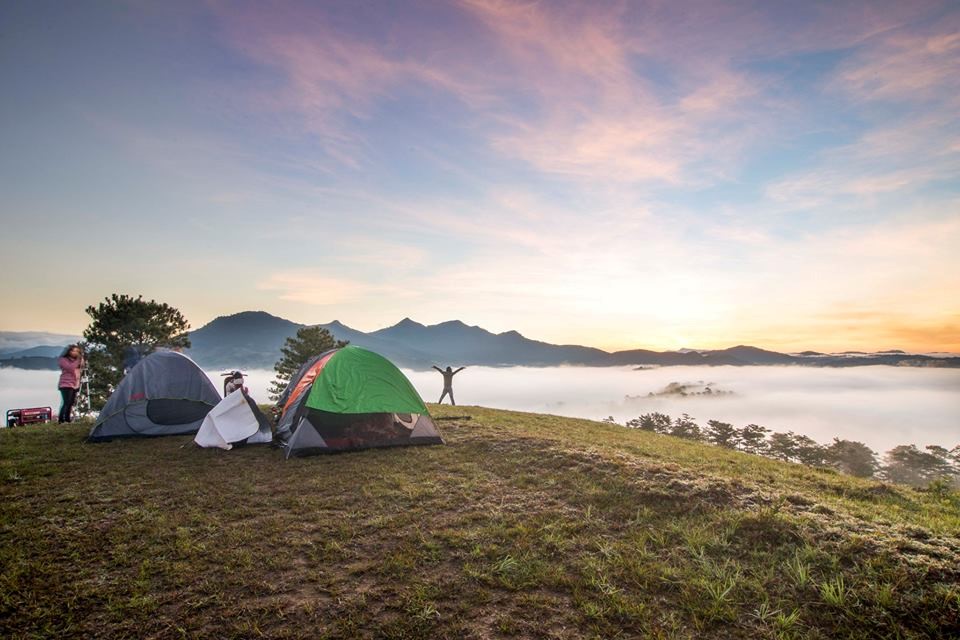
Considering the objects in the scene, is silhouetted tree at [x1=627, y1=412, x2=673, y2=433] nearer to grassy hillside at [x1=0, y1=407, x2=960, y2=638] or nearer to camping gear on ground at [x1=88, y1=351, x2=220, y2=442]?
grassy hillside at [x1=0, y1=407, x2=960, y2=638]

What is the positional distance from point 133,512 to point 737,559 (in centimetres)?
999

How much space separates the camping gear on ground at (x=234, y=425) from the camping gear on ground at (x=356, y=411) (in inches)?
24.4

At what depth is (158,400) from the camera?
15.0 meters

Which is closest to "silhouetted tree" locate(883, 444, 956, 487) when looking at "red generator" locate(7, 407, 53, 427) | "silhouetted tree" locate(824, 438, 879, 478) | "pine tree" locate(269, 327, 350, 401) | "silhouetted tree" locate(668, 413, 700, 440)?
"silhouetted tree" locate(824, 438, 879, 478)

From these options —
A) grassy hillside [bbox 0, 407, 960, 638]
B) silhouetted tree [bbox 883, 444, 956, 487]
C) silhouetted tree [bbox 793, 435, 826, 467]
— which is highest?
grassy hillside [bbox 0, 407, 960, 638]

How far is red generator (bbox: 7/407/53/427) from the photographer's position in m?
20.3

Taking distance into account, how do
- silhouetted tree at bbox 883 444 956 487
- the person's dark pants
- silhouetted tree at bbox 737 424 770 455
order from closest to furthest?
the person's dark pants, silhouetted tree at bbox 737 424 770 455, silhouetted tree at bbox 883 444 956 487

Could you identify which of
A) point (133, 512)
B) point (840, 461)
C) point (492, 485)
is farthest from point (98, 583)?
point (840, 461)

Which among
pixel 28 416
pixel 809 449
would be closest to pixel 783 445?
pixel 809 449

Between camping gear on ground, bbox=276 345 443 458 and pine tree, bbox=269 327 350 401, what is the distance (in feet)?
102

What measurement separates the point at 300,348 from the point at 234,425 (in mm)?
31622

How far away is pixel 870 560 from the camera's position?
214 inches

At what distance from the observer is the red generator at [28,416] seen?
20.3 meters

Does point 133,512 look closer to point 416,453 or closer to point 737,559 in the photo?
point 416,453
